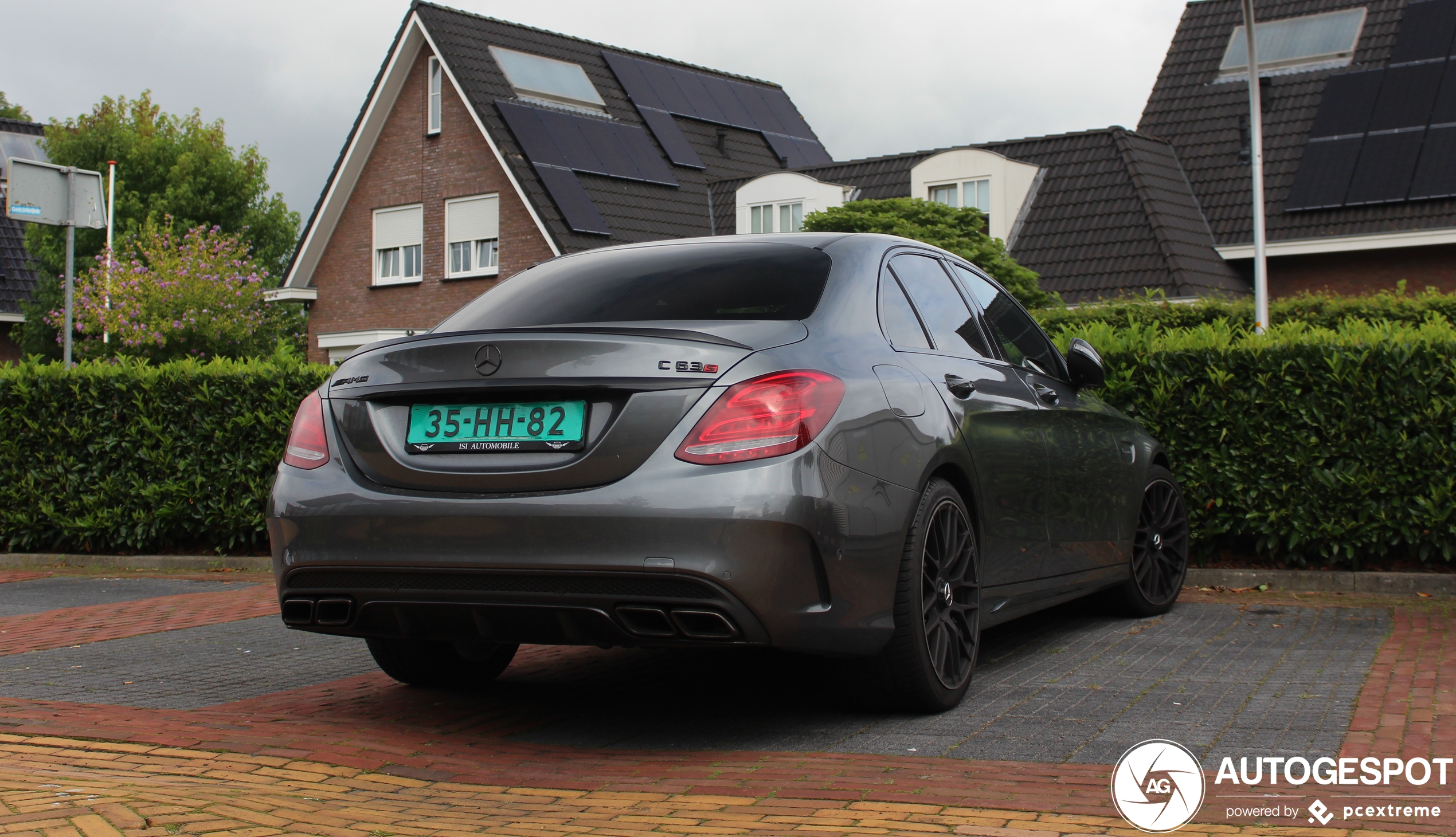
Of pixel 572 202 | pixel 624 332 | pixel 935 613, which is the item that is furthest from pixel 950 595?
pixel 572 202

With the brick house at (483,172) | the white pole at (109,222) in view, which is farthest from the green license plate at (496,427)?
the white pole at (109,222)

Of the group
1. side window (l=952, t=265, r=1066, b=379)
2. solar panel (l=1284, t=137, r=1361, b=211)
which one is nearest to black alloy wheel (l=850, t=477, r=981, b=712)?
side window (l=952, t=265, r=1066, b=379)

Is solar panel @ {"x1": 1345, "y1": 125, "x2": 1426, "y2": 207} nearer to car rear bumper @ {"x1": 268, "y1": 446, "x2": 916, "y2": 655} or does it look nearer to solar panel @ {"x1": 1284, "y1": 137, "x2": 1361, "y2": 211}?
solar panel @ {"x1": 1284, "y1": 137, "x2": 1361, "y2": 211}

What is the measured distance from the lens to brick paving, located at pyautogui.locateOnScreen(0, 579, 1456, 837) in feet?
11.4

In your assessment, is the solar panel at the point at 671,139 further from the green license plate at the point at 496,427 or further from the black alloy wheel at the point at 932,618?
the green license plate at the point at 496,427

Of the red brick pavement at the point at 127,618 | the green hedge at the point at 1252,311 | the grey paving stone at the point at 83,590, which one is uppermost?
the green hedge at the point at 1252,311

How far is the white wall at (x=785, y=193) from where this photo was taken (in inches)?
1062

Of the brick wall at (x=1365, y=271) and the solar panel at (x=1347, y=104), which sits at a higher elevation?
the solar panel at (x=1347, y=104)

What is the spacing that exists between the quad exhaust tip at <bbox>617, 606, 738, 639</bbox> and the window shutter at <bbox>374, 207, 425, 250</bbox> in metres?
26.3

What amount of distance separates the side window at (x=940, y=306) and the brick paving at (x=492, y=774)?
4.22ft

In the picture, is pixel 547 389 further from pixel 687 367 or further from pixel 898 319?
pixel 898 319

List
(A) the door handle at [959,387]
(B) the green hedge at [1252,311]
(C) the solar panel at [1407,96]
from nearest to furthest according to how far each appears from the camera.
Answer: (A) the door handle at [959,387], (B) the green hedge at [1252,311], (C) the solar panel at [1407,96]

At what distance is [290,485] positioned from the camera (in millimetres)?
4414

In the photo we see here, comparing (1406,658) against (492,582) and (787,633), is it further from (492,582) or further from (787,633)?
(492,582)
